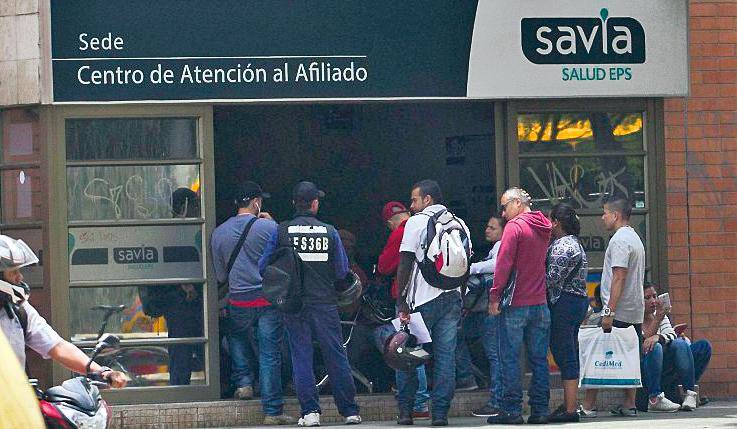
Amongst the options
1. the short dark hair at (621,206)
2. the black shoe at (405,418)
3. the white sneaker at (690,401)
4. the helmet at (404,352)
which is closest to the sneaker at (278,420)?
the black shoe at (405,418)

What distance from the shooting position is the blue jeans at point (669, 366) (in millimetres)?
12320

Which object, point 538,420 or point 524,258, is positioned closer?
point 524,258

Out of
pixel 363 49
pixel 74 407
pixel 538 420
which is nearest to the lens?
pixel 74 407

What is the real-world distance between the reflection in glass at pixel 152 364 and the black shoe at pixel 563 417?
2.81m

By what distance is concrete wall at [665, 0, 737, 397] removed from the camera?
42.6ft

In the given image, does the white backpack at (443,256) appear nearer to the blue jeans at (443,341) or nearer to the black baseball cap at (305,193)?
the blue jeans at (443,341)

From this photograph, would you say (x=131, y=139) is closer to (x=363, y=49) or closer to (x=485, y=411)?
(x=363, y=49)

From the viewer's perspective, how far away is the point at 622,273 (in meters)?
11.7

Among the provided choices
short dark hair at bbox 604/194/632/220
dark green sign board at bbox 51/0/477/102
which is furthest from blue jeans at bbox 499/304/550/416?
dark green sign board at bbox 51/0/477/102

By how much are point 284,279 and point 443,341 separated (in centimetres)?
129

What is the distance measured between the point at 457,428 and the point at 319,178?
4.78 metres

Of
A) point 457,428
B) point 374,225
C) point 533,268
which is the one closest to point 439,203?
point 533,268

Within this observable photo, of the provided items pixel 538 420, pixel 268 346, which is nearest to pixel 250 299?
pixel 268 346

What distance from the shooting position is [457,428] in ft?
37.5
